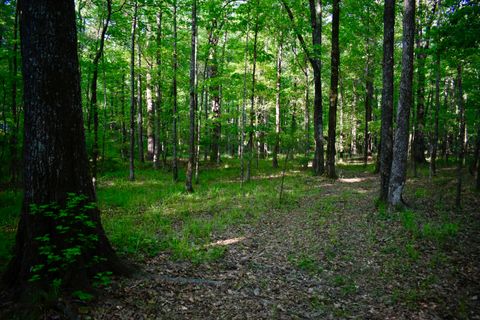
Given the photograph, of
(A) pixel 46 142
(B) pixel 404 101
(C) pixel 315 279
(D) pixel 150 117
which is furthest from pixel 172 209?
(D) pixel 150 117

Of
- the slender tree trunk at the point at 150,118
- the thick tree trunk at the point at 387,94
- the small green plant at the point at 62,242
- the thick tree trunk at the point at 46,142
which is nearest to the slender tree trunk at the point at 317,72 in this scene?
the thick tree trunk at the point at 387,94

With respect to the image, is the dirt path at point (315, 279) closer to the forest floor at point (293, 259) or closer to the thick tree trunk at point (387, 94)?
the forest floor at point (293, 259)

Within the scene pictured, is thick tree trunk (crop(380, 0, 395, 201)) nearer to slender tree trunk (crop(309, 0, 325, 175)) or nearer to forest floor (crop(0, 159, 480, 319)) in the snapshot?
forest floor (crop(0, 159, 480, 319))

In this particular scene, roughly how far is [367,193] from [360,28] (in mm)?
11745

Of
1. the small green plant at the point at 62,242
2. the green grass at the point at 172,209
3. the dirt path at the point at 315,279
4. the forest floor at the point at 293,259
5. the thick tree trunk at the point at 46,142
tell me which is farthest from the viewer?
the green grass at the point at 172,209

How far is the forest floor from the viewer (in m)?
4.71

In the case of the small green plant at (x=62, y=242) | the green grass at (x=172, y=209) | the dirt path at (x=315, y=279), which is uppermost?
the small green plant at (x=62, y=242)

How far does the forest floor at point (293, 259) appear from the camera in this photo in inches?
186

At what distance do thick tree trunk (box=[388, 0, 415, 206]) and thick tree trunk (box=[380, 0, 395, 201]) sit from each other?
688 millimetres

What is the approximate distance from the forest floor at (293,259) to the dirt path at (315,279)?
0.02 meters

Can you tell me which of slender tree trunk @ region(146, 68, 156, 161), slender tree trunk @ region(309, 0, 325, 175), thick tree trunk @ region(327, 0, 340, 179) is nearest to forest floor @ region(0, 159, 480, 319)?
thick tree trunk @ region(327, 0, 340, 179)

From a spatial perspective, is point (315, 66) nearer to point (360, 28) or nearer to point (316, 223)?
point (360, 28)

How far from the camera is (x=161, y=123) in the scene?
20.5 m

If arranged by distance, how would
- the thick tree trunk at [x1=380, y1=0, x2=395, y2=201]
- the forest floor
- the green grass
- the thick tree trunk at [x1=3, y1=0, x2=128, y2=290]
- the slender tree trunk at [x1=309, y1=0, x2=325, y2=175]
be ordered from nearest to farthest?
the thick tree trunk at [x1=3, y1=0, x2=128, y2=290] < the forest floor < the green grass < the thick tree trunk at [x1=380, y1=0, x2=395, y2=201] < the slender tree trunk at [x1=309, y1=0, x2=325, y2=175]
